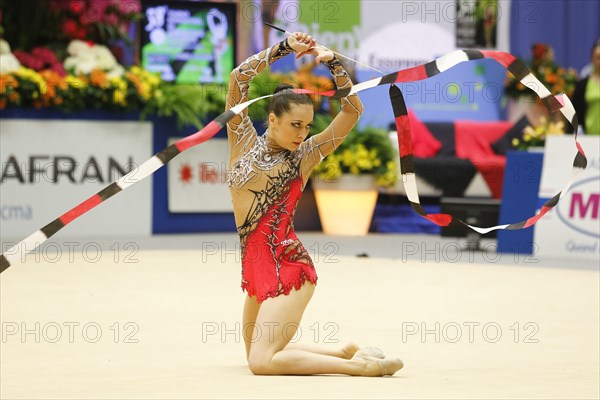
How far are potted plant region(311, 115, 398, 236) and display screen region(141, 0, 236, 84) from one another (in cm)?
218

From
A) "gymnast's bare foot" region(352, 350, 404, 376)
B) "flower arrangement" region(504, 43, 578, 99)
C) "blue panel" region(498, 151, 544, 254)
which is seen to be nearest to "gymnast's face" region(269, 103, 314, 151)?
"gymnast's bare foot" region(352, 350, 404, 376)

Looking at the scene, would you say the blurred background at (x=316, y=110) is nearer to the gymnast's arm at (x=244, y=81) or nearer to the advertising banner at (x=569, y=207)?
the advertising banner at (x=569, y=207)

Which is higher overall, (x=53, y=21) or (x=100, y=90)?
(x=53, y=21)

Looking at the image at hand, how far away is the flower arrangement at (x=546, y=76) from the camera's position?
44.9 feet

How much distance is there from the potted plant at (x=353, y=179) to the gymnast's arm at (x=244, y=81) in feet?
23.9

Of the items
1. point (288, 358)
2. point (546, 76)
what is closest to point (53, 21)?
point (546, 76)

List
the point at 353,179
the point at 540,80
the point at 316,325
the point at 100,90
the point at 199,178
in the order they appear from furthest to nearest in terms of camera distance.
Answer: the point at 540,80 < the point at 353,179 < the point at 199,178 < the point at 100,90 < the point at 316,325

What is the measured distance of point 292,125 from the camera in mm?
4363

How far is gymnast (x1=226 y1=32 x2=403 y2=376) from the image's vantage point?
14.0 feet

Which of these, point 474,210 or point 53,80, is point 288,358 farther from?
point 53,80

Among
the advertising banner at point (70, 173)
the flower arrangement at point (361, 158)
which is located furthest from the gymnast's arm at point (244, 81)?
the flower arrangement at point (361, 158)

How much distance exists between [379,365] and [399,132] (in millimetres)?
939

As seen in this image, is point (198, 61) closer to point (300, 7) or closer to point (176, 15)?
point (176, 15)

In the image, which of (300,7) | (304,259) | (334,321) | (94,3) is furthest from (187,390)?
(300,7)
